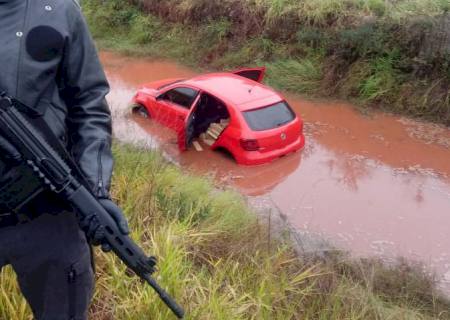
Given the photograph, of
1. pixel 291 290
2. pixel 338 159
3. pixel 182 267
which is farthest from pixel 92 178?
pixel 338 159

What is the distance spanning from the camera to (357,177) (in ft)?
27.8

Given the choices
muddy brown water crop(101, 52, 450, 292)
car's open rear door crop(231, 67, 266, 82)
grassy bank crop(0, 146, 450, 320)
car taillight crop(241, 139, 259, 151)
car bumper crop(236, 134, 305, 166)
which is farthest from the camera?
car's open rear door crop(231, 67, 266, 82)

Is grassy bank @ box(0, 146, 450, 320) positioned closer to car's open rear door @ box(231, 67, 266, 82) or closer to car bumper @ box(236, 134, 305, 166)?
car bumper @ box(236, 134, 305, 166)

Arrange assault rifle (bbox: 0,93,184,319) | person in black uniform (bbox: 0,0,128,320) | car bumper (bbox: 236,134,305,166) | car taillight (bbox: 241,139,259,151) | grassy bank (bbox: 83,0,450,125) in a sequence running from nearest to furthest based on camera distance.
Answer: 1. assault rifle (bbox: 0,93,184,319)
2. person in black uniform (bbox: 0,0,128,320)
3. car taillight (bbox: 241,139,259,151)
4. car bumper (bbox: 236,134,305,166)
5. grassy bank (bbox: 83,0,450,125)

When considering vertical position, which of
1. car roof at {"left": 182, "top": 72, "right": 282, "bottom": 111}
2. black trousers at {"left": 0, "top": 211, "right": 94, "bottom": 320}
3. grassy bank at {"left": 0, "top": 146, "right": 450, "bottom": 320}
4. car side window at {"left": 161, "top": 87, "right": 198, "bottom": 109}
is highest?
black trousers at {"left": 0, "top": 211, "right": 94, "bottom": 320}

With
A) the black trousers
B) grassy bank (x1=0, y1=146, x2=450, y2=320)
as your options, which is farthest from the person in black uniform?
grassy bank (x1=0, y1=146, x2=450, y2=320)

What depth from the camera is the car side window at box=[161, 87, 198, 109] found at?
29.0ft

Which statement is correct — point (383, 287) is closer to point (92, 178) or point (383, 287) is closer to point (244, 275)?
point (244, 275)

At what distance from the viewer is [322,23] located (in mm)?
12172

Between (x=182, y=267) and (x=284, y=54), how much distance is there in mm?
10322

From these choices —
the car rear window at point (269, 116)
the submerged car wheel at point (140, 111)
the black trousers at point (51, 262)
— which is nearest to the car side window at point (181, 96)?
the submerged car wheel at point (140, 111)

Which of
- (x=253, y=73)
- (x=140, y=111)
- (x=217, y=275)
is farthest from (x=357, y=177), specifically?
(x=217, y=275)

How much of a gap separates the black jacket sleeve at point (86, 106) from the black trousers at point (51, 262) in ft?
0.68

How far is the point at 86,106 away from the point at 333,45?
34.4 feet
